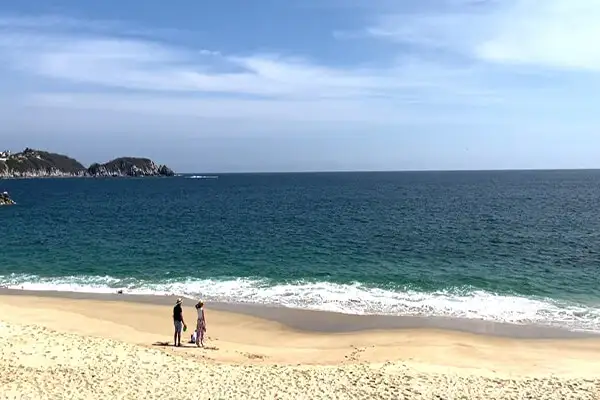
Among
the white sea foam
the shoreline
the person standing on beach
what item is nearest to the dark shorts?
the person standing on beach

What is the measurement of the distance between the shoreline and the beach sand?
0.48m

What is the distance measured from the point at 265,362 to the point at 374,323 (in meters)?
7.02

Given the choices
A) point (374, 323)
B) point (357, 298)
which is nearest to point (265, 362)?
point (374, 323)

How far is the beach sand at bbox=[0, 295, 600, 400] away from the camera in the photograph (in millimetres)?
14453

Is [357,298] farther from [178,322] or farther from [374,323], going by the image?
[178,322]

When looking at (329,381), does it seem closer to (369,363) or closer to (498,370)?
(369,363)

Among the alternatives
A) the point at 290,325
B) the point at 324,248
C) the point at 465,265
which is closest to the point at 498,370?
the point at 290,325

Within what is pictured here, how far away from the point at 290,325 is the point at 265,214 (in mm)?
48315

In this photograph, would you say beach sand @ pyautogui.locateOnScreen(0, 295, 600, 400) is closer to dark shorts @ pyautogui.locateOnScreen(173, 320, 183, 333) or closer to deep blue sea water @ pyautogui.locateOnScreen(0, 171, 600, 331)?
dark shorts @ pyautogui.locateOnScreen(173, 320, 183, 333)

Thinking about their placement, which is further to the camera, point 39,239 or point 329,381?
point 39,239

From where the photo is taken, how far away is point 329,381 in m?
15.1

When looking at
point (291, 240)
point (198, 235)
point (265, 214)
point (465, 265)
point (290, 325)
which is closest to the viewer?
point (290, 325)

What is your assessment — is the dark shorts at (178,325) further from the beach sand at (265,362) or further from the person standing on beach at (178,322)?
the beach sand at (265,362)

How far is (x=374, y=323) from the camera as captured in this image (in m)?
23.3
